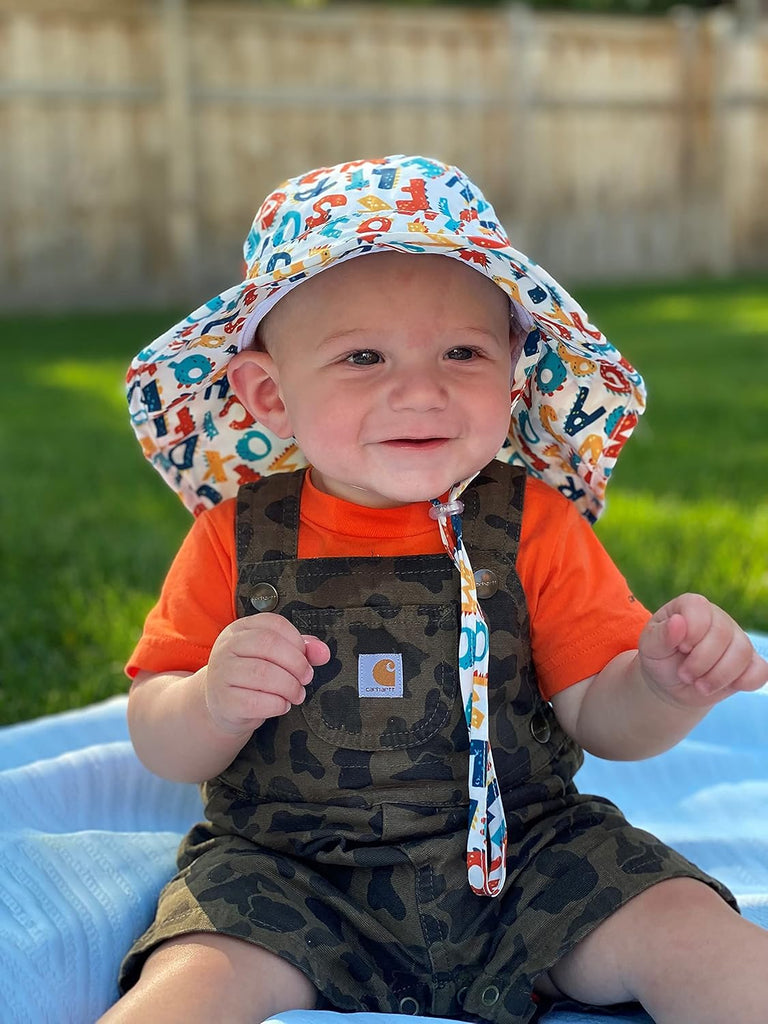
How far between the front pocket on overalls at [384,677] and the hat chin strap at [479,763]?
3 centimetres

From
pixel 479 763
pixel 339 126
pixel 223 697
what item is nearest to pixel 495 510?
pixel 479 763

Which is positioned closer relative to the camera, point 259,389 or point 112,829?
point 259,389

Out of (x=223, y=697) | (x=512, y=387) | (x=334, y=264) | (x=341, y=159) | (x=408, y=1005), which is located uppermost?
(x=334, y=264)

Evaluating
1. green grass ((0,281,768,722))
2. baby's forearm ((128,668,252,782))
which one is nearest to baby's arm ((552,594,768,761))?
baby's forearm ((128,668,252,782))

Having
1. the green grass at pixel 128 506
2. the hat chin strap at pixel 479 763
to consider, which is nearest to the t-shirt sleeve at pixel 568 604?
the hat chin strap at pixel 479 763

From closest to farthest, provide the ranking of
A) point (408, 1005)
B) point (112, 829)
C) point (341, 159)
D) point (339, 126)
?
1. point (408, 1005)
2. point (112, 829)
3. point (339, 126)
4. point (341, 159)

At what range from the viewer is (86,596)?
9.48ft

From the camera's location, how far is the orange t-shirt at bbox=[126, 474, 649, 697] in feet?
5.15

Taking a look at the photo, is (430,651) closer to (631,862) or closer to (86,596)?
(631,862)

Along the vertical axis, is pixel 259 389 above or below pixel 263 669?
above

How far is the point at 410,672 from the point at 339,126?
8049mm

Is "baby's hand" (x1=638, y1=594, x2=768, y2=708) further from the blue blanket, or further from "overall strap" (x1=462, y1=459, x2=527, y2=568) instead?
the blue blanket

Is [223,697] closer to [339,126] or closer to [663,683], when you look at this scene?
[663,683]

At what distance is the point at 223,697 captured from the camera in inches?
54.4
